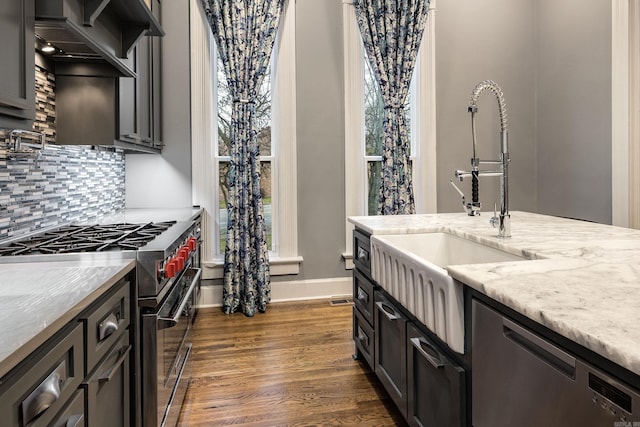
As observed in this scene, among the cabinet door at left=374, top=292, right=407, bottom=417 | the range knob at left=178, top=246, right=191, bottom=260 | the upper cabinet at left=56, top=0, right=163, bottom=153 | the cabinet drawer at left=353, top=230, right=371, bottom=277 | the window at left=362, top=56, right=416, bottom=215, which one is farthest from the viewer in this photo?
the window at left=362, top=56, right=416, bottom=215

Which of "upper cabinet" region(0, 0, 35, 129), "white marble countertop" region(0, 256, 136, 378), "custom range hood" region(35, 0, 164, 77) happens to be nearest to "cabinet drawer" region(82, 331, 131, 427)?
"white marble countertop" region(0, 256, 136, 378)

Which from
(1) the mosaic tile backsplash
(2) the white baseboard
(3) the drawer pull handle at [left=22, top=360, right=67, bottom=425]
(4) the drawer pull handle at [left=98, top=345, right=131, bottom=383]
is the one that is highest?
(1) the mosaic tile backsplash

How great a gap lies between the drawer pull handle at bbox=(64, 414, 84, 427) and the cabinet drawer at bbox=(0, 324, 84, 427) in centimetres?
5

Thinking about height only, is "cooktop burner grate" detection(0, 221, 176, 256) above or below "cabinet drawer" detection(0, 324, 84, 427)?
above

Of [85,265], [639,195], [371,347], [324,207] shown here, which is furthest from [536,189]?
[85,265]

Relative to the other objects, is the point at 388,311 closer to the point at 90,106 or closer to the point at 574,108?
the point at 90,106

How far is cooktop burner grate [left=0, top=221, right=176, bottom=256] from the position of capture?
5.08ft

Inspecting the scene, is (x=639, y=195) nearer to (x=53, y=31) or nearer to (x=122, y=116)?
(x=122, y=116)

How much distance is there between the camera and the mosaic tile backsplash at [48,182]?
1764mm

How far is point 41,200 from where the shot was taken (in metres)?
2.03

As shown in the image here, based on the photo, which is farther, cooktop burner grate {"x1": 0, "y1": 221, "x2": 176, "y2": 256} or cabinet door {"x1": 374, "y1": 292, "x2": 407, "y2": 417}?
cabinet door {"x1": 374, "y1": 292, "x2": 407, "y2": 417}

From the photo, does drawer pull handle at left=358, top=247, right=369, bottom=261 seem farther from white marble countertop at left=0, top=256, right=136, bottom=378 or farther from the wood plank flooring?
white marble countertop at left=0, top=256, right=136, bottom=378

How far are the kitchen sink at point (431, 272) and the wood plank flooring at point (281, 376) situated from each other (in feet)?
2.24

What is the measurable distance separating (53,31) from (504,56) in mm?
3943
